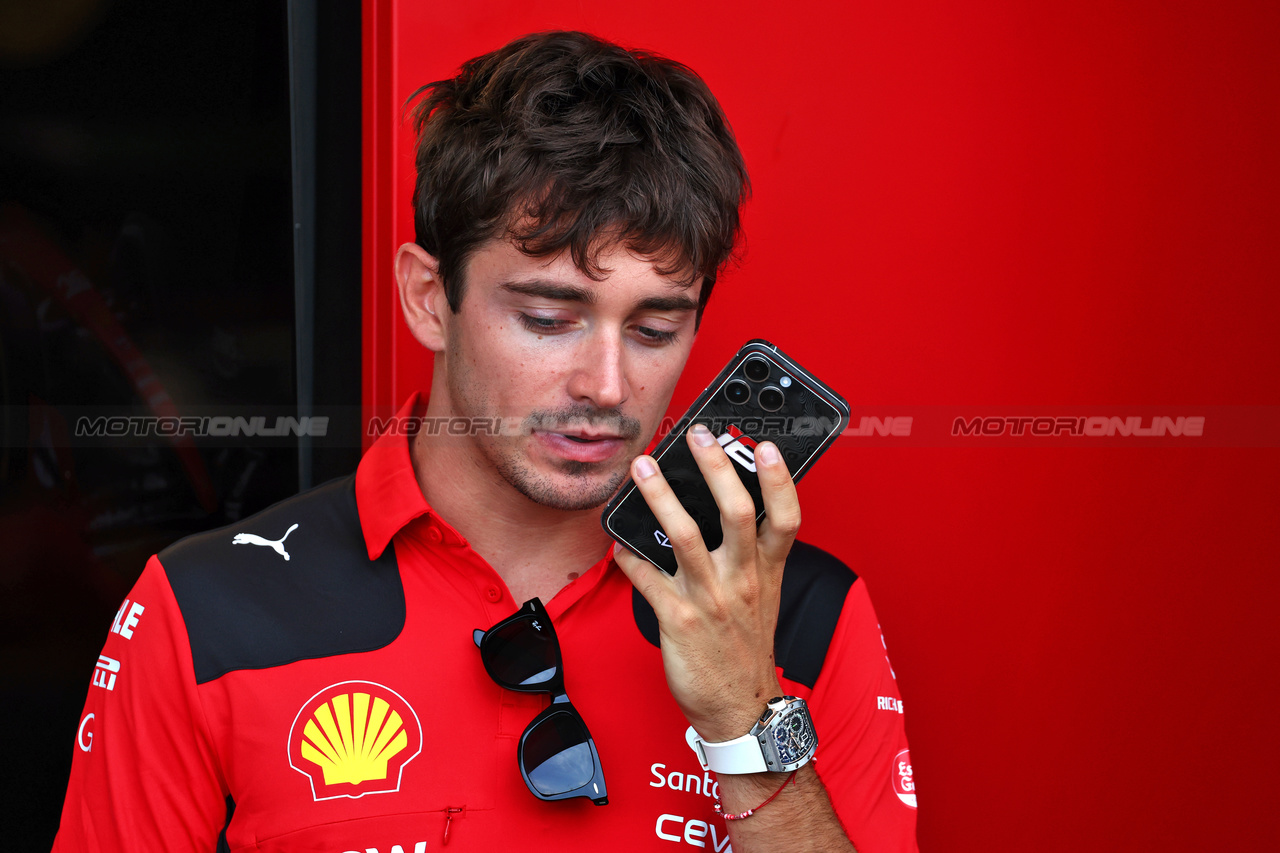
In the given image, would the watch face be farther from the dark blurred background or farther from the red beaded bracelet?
the dark blurred background

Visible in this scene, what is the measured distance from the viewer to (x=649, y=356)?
1.22 m

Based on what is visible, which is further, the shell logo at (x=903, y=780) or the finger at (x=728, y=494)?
the shell logo at (x=903, y=780)

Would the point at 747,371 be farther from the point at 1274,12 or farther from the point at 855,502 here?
the point at 1274,12

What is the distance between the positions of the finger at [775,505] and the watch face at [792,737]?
Result: 186 mm

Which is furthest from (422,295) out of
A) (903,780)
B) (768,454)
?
(903,780)

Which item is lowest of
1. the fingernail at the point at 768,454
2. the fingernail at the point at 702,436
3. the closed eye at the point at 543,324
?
the fingernail at the point at 768,454

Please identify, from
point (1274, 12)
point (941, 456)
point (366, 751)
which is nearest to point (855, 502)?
point (941, 456)

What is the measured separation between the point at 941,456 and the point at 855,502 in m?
0.18

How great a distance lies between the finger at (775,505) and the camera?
38.6 inches

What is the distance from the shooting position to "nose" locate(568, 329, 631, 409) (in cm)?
115

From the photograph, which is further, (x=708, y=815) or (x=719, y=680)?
(x=708, y=815)

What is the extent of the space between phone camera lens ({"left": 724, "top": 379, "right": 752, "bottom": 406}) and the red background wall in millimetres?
498

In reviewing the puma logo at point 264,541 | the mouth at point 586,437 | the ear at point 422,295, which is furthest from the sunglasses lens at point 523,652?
the ear at point 422,295

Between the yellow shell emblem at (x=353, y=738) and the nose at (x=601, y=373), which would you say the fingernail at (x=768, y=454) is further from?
the yellow shell emblem at (x=353, y=738)
